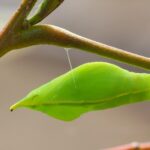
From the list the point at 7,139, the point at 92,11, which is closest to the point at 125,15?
the point at 92,11

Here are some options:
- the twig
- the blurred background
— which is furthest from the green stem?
the blurred background

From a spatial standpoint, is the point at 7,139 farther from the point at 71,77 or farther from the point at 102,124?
the point at 71,77

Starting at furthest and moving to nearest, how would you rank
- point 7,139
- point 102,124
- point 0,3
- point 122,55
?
point 102,124 < point 7,139 < point 0,3 < point 122,55

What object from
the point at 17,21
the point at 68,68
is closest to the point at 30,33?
the point at 17,21

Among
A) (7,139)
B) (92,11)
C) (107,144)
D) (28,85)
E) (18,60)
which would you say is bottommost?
(107,144)

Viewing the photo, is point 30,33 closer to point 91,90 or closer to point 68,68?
point 91,90

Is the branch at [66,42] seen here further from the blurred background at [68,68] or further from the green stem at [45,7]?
the blurred background at [68,68]

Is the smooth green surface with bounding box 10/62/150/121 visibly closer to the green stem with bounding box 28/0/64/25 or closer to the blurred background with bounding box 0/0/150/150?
the green stem with bounding box 28/0/64/25
